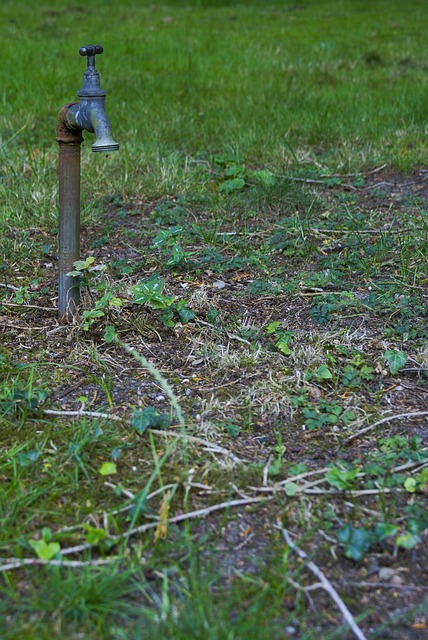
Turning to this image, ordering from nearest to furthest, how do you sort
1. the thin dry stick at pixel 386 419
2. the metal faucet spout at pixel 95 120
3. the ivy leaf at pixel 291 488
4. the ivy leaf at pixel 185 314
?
1. the ivy leaf at pixel 291 488
2. the thin dry stick at pixel 386 419
3. the metal faucet spout at pixel 95 120
4. the ivy leaf at pixel 185 314

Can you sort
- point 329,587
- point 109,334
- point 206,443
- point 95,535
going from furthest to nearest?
point 109,334 → point 206,443 → point 95,535 → point 329,587

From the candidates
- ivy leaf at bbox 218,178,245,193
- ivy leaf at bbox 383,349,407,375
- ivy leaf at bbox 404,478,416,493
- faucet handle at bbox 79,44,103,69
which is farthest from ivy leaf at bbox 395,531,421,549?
ivy leaf at bbox 218,178,245,193

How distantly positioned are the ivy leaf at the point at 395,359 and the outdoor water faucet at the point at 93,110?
109cm

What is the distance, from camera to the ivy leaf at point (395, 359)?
2.47 metres

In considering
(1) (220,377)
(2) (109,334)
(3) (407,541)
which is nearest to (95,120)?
(2) (109,334)

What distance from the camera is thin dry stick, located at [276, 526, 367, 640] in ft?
5.16

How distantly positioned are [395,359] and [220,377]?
0.56m

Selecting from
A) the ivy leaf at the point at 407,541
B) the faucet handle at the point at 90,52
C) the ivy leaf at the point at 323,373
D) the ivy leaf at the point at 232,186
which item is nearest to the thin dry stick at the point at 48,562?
the ivy leaf at the point at 407,541

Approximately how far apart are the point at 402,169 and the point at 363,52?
3406 mm

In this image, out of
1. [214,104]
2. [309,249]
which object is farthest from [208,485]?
[214,104]

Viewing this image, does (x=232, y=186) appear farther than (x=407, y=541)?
Yes

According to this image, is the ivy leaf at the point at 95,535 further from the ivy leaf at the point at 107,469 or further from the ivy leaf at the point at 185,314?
the ivy leaf at the point at 185,314

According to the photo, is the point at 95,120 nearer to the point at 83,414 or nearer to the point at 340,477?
the point at 83,414

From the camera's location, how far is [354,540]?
5.82ft
